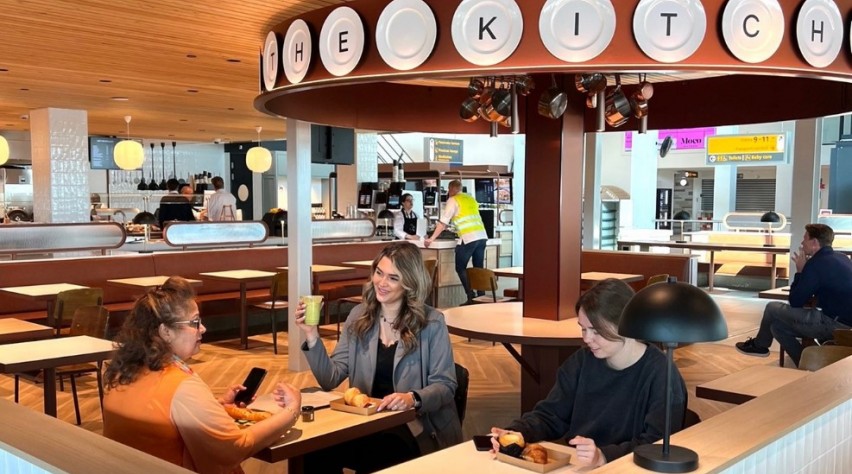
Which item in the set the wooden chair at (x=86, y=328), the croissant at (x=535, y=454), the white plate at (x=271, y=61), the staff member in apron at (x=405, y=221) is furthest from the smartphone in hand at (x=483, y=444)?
the staff member in apron at (x=405, y=221)

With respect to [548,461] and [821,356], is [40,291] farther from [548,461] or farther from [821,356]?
[821,356]

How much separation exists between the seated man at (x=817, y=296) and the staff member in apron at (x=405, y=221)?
632 centimetres

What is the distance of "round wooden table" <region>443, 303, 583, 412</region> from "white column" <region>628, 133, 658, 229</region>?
13.2 meters

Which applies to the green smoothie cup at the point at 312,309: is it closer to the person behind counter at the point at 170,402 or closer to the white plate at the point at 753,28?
Answer: the person behind counter at the point at 170,402

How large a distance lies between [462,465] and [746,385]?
6.14 ft

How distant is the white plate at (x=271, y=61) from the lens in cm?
413

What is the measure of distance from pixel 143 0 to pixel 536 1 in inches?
95.2

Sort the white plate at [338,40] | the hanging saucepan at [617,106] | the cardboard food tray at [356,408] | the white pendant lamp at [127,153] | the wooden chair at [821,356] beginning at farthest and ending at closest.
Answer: the white pendant lamp at [127,153], the hanging saucepan at [617,106], the wooden chair at [821,356], the white plate at [338,40], the cardboard food tray at [356,408]

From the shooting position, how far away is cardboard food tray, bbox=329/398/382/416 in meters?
2.84

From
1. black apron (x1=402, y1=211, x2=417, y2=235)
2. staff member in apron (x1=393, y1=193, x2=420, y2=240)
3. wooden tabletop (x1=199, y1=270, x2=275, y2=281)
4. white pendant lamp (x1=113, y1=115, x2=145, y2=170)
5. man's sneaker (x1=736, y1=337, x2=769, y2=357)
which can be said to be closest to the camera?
man's sneaker (x1=736, y1=337, x2=769, y2=357)

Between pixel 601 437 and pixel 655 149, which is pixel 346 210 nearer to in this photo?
pixel 655 149

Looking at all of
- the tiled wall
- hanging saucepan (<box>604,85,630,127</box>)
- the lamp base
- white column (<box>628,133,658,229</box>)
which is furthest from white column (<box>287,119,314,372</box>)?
white column (<box>628,133,658,229</box>)

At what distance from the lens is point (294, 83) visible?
12.9 ft

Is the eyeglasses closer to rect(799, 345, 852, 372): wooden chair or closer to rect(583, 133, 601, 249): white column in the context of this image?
rect(799, 345, 852, 372): wooden chair
